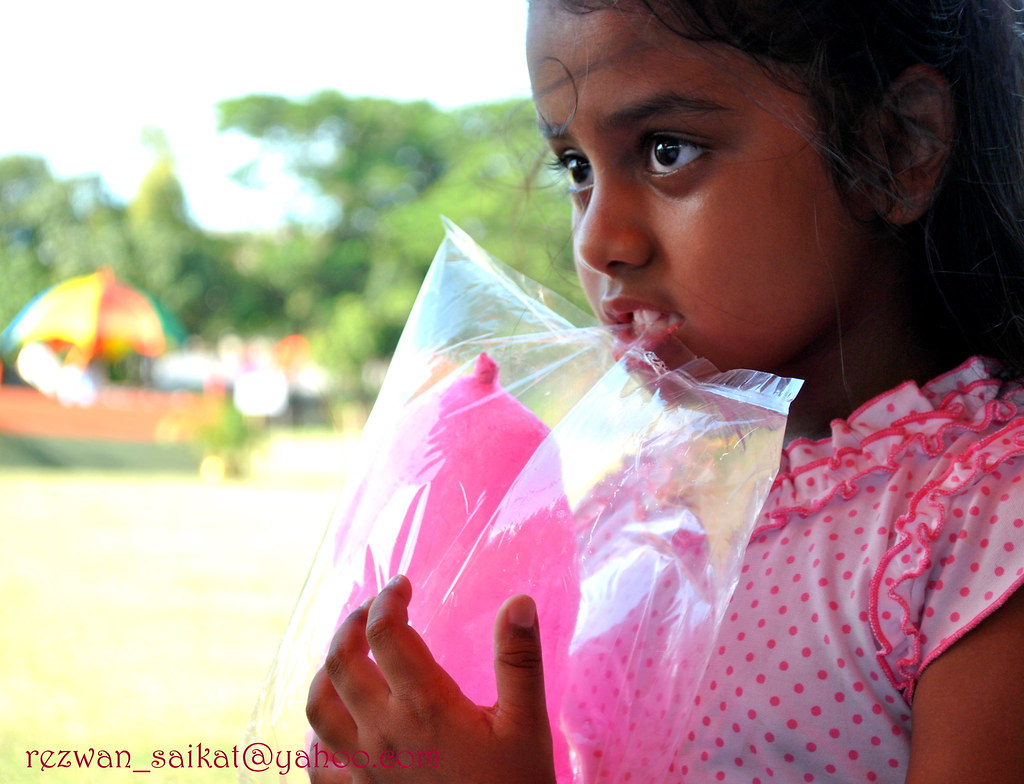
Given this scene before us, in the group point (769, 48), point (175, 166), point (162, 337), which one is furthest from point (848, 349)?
point (175, 166)

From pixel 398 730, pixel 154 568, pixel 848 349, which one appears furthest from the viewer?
pixel 154 568

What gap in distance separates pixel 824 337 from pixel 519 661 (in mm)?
364

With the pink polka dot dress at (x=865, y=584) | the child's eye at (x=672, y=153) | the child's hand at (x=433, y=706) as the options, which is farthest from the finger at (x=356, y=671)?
the child's eye at (x=672, y=153)

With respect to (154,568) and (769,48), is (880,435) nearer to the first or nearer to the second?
(769,48)

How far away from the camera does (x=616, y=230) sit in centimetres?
69

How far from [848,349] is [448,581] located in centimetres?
36

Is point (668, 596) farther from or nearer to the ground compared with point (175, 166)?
nearer to the ground

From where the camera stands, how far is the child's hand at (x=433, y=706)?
20.3 inches

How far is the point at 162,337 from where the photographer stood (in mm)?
9555

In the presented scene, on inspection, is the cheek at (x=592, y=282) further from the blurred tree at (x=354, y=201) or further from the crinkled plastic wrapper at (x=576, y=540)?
the blurred tree at (x=354, y=201)

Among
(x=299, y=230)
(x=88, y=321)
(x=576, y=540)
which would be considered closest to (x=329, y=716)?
(x=576, y=540)

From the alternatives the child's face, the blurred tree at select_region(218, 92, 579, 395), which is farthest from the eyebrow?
the blurred tree at select_region(218, 92, 579, 395)

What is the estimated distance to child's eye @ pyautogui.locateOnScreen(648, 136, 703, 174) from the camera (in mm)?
691

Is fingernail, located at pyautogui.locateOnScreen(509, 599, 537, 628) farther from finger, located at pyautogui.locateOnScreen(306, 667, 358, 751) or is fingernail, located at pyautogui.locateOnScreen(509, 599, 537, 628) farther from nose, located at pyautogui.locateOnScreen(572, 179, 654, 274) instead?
nose, located at pyautogui.locateOnScreen(572, 179, 654, 274)
